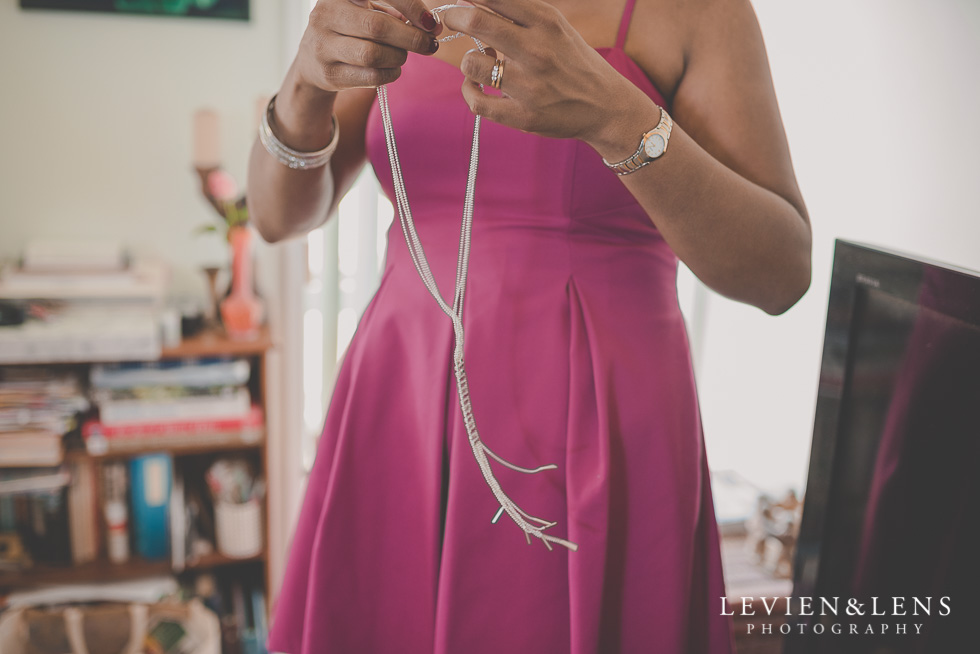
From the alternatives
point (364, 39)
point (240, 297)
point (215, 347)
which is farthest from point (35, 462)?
point (364, 39)

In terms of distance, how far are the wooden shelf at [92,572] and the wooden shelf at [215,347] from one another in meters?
0.52

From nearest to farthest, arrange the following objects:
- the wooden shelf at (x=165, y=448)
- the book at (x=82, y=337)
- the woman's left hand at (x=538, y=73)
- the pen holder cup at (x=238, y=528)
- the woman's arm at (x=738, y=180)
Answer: the woman's left hand at (x=538, y=73) < the woman's arm at (x=738, y=180) < the book at (x=82, y=337) < the wooden shelf at (x=165, y=448) < the pen holder cup at (x=238, y=528)

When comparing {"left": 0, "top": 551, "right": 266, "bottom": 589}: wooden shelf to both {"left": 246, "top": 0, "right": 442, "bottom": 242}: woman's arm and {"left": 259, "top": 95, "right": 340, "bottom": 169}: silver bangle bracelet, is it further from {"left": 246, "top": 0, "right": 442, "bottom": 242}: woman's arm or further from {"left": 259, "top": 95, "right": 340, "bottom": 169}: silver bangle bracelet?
{"left": 259, "top": 95, "right": 340, "bottom": 169}: silver bangle bracelet

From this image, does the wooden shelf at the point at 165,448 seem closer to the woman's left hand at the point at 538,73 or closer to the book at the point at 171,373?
the book at the point at 171,373

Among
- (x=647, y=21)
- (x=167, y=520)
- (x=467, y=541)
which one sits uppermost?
(x=647, y=21)

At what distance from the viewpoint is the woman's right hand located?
515 millimetres

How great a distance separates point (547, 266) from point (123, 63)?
61.9 inches

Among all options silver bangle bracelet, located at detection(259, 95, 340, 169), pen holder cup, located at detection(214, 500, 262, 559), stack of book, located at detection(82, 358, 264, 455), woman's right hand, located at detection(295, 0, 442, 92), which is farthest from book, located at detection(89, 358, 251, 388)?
woman's right hand, located at detection(295, 0, 442, 92)

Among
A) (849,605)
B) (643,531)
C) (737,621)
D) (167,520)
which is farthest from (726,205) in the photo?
(167,520)

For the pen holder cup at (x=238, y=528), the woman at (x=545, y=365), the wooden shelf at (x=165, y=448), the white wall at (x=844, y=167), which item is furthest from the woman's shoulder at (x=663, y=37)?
the pen holder cup at (x=238, y=528)

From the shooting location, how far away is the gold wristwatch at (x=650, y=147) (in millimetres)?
524

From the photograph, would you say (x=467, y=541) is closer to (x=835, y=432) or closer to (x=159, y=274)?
(x=835, y=432)

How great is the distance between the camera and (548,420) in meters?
0.69

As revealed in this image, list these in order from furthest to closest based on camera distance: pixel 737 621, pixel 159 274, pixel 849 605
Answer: pixel 159 274, pixel 737 621, pixel 849 605
